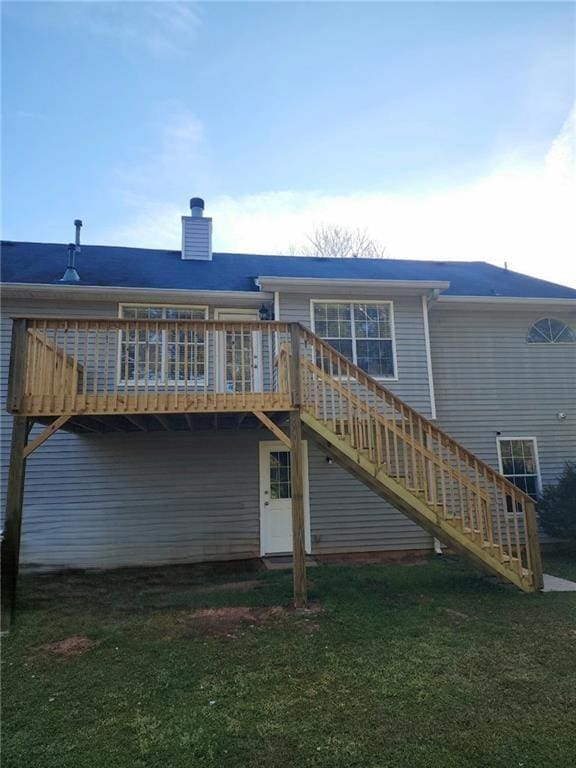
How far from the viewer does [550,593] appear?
5.67m

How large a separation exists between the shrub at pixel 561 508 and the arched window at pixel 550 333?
274cm

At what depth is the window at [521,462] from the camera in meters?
8.75

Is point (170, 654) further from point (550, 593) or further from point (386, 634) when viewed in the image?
point (550, 593)

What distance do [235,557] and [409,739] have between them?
5.36m

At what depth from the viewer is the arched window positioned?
9.32 metres

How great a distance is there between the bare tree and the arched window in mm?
12904

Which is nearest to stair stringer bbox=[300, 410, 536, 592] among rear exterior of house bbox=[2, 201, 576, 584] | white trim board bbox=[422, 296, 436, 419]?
rear exterior of house bbox=[2, 201, 576, 584]

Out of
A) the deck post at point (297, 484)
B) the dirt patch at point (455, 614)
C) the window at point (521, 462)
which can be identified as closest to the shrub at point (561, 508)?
the window at point (521, 462)

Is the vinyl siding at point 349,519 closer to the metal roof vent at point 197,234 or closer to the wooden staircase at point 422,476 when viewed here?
the wooden staircase at point 422,476

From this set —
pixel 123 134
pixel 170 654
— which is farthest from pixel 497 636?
pixel 123 134

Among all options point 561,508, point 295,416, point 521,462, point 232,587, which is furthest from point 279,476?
point 561,508

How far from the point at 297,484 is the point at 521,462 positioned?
18.7 ft

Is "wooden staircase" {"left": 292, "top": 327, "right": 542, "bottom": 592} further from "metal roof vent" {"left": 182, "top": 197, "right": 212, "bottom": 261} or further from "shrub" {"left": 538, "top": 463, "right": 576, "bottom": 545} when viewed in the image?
"metal roof vent" {"left": 182, "top": 197, "right": 212, "bottom": 261}

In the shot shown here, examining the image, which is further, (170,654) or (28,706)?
(170,654)
